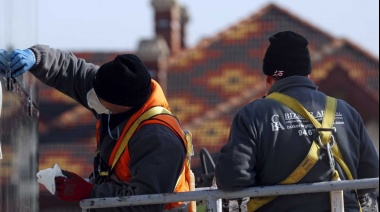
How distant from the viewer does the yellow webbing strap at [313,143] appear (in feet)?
22.1

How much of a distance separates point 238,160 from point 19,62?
137cm

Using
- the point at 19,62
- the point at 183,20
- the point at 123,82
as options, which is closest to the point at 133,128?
Answer: the point at 123,82

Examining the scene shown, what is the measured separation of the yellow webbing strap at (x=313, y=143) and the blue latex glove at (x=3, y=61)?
1.40 m

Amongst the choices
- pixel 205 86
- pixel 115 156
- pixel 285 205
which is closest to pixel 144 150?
pixel 115 156

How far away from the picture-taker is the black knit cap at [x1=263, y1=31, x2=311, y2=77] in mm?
7027

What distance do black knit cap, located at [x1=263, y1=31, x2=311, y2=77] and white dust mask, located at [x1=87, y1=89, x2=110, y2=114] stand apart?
2.92 ft

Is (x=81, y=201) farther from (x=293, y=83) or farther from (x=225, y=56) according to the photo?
(x=225, y=56)

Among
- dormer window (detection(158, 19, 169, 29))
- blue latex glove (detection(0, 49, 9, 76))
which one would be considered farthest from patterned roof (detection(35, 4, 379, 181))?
blue latex glove (detection(0, 49, 9, 76))

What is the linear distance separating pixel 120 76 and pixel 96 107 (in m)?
0.41

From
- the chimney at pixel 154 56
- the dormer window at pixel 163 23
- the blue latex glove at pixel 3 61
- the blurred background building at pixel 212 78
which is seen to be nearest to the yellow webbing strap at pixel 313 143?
the blue latex glove at pixel 3 61

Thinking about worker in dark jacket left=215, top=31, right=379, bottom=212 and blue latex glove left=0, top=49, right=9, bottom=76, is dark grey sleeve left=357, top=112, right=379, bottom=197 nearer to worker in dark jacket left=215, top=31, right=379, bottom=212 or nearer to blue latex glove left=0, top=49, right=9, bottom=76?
worker in dark jacket left=215, top=31, right=379, bottom=212

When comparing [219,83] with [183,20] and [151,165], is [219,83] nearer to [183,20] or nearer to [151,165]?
[183,20]

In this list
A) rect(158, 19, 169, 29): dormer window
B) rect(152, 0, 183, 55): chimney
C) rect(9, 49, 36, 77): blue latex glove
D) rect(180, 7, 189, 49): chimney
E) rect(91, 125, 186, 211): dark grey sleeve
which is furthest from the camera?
rect(180, 7, 189, 49): chimney

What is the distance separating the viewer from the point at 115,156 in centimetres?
701
